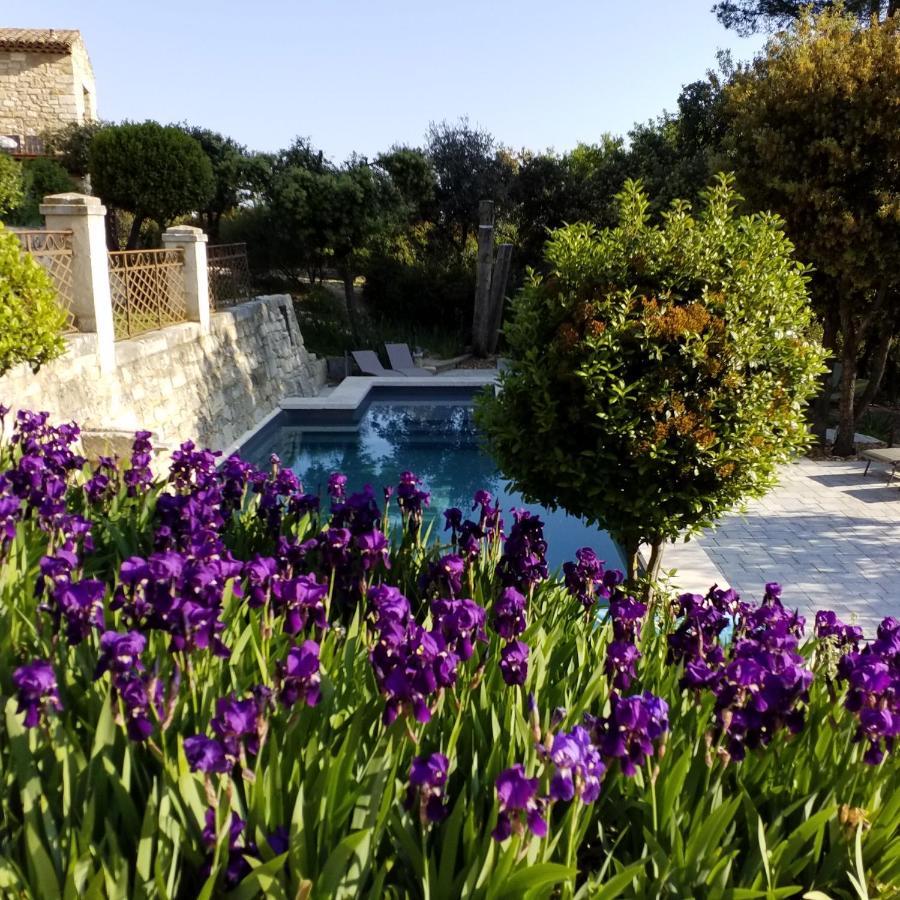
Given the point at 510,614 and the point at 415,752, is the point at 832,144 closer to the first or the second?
the point at 510,614

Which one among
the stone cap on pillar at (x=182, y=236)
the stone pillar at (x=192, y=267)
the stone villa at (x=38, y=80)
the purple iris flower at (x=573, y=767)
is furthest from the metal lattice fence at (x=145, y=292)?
the stone villa at (x=38, y=80)

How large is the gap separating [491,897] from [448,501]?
28.0 ft

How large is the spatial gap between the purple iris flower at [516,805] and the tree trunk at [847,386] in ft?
35.2

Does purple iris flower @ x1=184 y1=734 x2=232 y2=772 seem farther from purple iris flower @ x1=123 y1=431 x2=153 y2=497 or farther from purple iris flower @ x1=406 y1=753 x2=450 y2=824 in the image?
purple iris flower @ x1=123 y1=431 x2=153 y2=497

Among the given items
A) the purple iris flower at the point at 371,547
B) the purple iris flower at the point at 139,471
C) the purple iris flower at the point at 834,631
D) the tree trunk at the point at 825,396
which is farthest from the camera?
the tree trunk at the point at 825,396

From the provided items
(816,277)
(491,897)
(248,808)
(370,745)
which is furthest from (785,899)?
(816,277)

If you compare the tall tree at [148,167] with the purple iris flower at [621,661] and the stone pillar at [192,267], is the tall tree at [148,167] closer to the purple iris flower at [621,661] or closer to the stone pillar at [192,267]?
the stone pillar at [192,267]

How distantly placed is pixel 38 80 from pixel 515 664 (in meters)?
35.0

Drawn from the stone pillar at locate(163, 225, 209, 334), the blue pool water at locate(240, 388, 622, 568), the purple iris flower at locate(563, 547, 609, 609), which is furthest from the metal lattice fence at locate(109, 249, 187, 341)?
the purple iris flower at locate(563, 547, 609, 609)

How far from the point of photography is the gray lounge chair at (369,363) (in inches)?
716

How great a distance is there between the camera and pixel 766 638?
284cm

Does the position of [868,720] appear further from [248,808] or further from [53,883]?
[53,883]

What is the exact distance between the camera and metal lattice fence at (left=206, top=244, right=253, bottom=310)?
14.5 metres

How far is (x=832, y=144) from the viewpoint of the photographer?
948 centimetres
